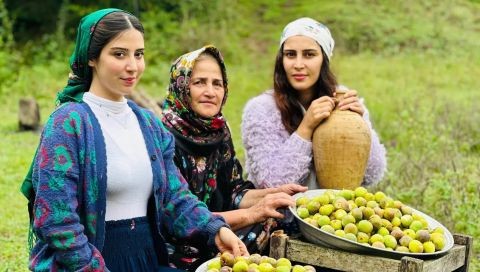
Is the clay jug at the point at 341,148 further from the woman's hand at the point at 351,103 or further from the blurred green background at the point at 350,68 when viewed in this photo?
the blurred green background at the point at 350,68

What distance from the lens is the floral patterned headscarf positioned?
13.1ft

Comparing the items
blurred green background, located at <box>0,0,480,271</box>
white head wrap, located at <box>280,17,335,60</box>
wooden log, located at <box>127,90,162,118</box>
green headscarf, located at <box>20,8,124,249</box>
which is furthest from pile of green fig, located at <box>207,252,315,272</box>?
wooden log, located at <box>127,90,162,118</box>

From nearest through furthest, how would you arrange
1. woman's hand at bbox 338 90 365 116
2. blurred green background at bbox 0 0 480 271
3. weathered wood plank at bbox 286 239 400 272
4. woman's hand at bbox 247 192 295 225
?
weathered wood plank at bbox 286 239 400 272 → woman's hand at bbox 247 192 295 225 → woman's hand at bbox 338 90 365 116 → blurred green background at bbox 0 0 480 271

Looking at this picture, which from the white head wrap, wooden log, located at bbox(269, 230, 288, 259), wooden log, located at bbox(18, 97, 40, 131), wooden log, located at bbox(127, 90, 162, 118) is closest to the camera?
wooden log, located at bbox(269, 230, 288, 259)

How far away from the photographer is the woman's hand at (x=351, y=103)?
420cm

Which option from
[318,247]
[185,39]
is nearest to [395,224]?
[318,247]

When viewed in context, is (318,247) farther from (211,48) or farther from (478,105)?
(478,105)

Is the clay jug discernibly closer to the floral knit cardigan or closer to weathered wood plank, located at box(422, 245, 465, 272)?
weathered wood plank, located at box(422, 245, 465, 272)

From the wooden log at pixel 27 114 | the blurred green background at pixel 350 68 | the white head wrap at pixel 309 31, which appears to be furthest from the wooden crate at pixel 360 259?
the wooden log at pixel 27 114

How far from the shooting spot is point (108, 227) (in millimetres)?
3107

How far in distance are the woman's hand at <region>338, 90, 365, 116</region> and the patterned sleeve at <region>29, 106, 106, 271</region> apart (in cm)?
172

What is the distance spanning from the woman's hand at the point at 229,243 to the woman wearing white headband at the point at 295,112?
0.85 meters

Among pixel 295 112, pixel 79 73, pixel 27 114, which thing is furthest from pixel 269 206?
pixel 27 114

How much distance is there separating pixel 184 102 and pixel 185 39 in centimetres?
1283
